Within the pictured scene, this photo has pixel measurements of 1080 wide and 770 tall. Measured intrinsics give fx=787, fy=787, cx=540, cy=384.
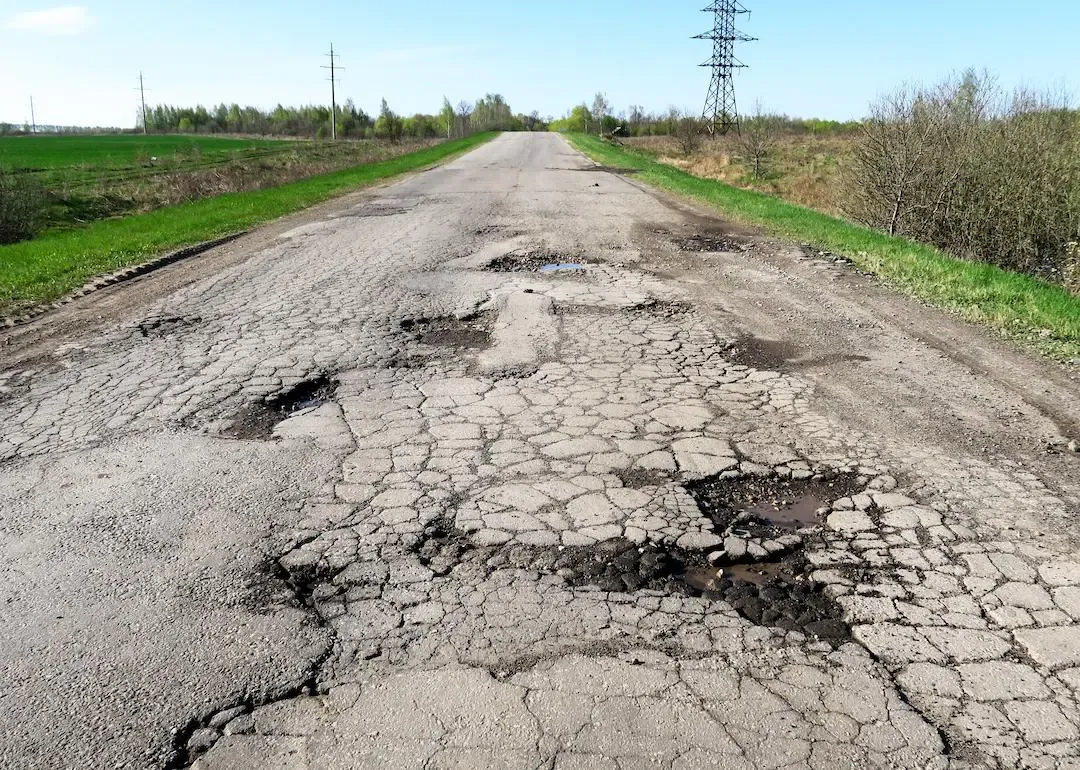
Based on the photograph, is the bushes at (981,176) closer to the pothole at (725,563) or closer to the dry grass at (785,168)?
the dry grass at (785,168)

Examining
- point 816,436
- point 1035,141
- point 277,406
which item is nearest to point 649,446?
point 816,436

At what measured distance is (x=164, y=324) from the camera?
281 inches

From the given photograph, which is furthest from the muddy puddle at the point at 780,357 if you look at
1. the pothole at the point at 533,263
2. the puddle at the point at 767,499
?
the pothole at the point at 533,263

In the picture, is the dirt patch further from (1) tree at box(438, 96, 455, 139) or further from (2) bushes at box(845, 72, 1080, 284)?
(1) tree at box(438, 96, 455, 139)

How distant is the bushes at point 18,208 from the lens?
16.8m

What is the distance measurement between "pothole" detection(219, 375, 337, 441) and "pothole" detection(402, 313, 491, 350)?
1.20m

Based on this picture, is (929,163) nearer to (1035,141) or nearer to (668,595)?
(1035,141)

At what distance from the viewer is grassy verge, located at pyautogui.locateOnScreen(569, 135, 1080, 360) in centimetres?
659

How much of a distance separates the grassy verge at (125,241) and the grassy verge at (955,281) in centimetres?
886

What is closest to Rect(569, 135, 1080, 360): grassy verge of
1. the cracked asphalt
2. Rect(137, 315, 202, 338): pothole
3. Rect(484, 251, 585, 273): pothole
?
the cracked asphalt

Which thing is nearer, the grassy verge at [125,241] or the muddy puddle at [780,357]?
the muddy puddle at [780,357]

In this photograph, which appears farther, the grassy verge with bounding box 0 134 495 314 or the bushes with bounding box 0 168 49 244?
the bushes with bounding box 0 168 49 244

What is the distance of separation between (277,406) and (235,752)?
3.04 meters

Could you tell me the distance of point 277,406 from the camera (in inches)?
200
